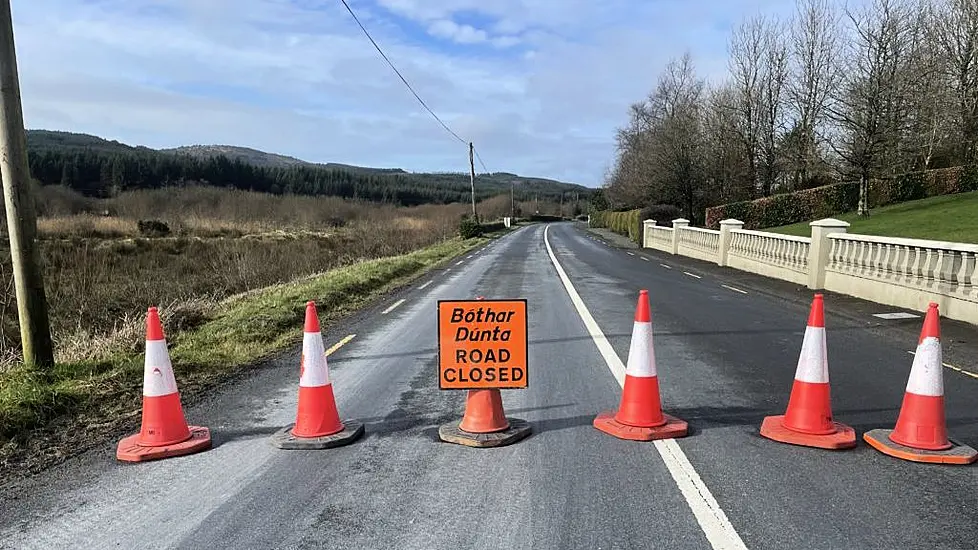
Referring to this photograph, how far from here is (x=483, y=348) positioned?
4934mm

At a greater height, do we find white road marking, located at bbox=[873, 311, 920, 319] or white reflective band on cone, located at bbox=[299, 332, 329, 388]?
white reflective band on cone, located at bbox=[299, 332, 329, 388]

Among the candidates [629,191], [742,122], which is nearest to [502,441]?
[742,122]

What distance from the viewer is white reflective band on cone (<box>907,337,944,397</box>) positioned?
4527 mm

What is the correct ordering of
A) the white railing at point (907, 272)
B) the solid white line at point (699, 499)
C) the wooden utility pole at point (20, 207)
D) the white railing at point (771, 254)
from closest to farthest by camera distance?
the solid white line at point (699, 499) < the wooden utility pole at point (20, 207) < the white railing at point (907, 272) < the white railing at point (771, 254)

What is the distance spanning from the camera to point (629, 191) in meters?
53.1

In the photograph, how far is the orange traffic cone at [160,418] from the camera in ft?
15.6

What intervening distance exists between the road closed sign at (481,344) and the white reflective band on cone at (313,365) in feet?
3.09

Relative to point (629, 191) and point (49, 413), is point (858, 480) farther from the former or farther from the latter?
point (629, 191)

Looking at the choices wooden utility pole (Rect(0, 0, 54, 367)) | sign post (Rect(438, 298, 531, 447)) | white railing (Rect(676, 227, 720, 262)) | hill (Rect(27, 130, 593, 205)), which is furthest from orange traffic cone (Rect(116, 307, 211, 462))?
hill (Rect(27, 130, 593, 205))

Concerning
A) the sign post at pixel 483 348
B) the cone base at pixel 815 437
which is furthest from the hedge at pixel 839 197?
the sign post at pixel 483 348

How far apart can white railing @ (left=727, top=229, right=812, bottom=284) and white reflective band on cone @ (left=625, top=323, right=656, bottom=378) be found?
1190cm

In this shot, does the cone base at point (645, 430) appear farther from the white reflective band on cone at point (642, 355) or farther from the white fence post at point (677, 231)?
the white fence post at point (677, 231)

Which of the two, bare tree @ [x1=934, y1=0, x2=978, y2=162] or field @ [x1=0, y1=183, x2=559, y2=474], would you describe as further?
bare tree @ [x1=934, y1=0, x2=978, y2=162]

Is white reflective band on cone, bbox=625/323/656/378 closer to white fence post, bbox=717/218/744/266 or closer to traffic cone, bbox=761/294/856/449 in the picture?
traffic cone, bbox=761/294/856/449
